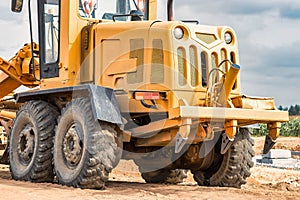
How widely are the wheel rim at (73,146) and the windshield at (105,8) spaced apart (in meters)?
2.04

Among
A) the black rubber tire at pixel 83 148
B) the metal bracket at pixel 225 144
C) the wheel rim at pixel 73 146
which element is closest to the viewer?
the black rubber tire at pixel 83 148

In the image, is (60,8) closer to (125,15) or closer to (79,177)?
(125,15)

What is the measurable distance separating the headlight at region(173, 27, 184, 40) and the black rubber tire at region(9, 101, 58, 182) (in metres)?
2.56

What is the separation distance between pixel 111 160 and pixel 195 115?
1.40 m

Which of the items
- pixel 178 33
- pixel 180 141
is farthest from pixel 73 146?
pixel 178 33

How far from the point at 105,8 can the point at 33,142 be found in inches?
101

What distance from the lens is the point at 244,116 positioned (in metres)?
9.21

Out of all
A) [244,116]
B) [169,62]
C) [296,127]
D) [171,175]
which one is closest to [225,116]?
[244,116]

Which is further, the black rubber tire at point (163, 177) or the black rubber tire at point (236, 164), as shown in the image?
the black rubber tire at point (163, 177)

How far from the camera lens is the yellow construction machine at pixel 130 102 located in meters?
9.26

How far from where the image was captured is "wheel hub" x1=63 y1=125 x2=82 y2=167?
9602mm

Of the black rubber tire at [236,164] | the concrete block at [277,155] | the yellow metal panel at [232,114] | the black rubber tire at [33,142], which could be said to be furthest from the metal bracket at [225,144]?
the concrete block at [277,155]

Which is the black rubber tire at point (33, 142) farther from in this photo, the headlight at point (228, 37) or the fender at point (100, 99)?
the headlight at point (228, 37)

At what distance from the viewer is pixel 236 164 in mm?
10789
